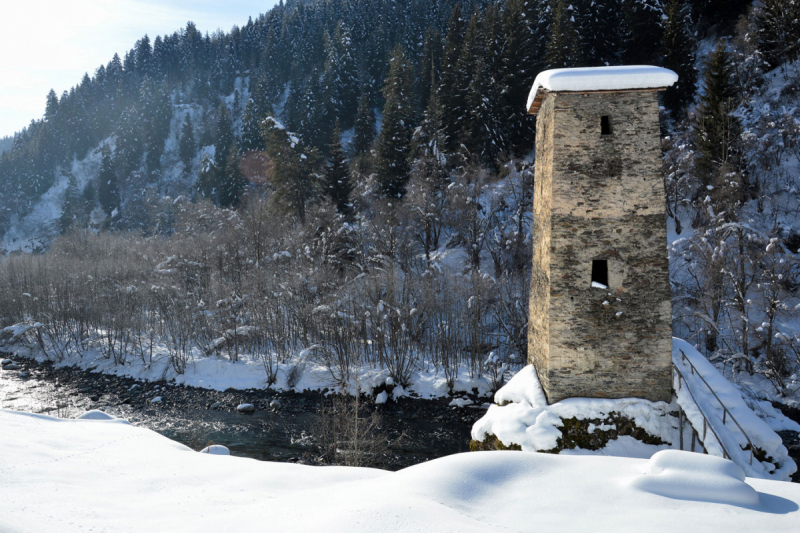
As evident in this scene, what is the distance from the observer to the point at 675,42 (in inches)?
1226

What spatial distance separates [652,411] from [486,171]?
72.1 feet

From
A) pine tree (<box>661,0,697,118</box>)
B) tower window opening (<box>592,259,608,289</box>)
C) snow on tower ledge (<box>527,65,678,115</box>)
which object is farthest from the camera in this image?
pine tree (<box>661,0,697,118</box>)

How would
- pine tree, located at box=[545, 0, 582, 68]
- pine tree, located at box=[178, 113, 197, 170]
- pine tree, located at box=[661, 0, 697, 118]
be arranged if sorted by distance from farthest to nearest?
pine tree, located at box=[178, 113, 197, 170], pine tree, located at box=[545, 0, 582, 68], pine tree, located at box=[661, 0, 697, 118]

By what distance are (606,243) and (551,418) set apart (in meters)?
3.69

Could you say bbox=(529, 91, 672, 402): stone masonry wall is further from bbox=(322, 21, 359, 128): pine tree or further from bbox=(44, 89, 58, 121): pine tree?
bbox=(44, 89, 58, 121): pine tree

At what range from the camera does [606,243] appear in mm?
9898

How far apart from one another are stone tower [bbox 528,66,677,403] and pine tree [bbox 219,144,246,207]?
41.4 meters

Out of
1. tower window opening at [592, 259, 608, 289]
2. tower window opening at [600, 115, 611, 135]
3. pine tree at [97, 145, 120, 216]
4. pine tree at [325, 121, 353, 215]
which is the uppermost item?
pine tree at [97, 145, 120, 216]

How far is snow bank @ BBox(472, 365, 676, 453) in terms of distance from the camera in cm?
941

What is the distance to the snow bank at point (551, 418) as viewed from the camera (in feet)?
30.9

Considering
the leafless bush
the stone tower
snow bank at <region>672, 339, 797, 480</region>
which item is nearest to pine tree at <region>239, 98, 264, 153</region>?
the leafless bush

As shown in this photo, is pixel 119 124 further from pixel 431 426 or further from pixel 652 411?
pixel 652 411

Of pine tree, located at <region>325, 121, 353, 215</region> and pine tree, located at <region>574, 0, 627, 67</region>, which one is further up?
pine tree, located at <region>574, 0, 627, 67</region>

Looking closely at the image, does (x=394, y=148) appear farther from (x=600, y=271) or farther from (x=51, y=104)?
(x=51, y=104)
